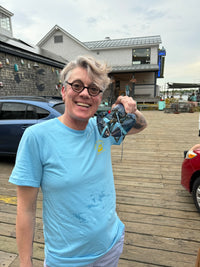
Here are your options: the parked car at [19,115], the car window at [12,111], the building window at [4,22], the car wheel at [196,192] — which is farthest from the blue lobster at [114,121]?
the building window at [4,22]

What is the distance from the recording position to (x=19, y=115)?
4754 millimetres

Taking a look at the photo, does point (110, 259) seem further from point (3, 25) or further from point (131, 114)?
point (3, 25)

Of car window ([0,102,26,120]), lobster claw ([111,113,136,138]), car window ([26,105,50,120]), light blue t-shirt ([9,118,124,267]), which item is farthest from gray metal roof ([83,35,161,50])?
light blue t-shirt ([9,118,124,267])

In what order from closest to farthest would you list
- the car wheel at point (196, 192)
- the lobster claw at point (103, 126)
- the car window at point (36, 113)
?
the lobster claw at point (103, 126) < the car wheel at point (196, 192) < the car window at point (36, 113)

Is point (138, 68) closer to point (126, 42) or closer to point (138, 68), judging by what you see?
point (138, 68)

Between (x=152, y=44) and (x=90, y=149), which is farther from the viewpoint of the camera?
(x=152, y=44)

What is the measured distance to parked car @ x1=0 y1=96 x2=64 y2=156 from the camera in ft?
14.9

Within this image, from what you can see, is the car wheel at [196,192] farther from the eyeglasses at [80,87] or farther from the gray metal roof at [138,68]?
the gray metal roof at [138,68]

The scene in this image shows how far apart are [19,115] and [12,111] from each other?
0.24 metres

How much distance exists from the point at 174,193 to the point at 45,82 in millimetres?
13659

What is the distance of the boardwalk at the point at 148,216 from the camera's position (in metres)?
2.14

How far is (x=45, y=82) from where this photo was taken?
48.1 feet

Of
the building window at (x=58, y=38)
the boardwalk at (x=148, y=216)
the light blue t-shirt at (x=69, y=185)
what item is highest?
the building window at (x=58, y=38)

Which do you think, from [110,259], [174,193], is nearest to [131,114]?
→ [110,259]
